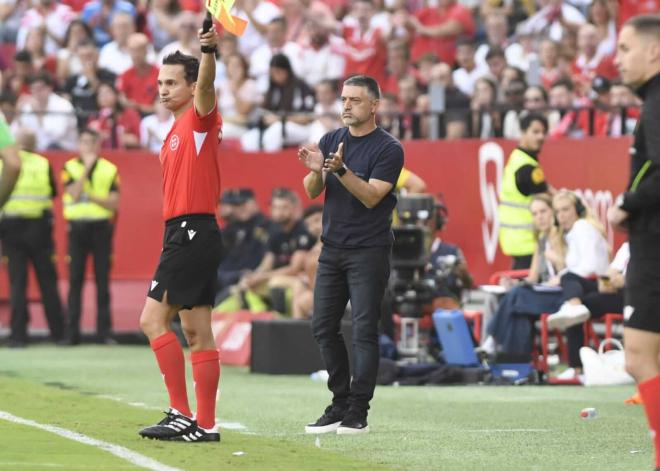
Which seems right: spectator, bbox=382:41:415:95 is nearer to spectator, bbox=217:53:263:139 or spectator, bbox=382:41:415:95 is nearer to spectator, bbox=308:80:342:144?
spectator, bbox=308:80:342:144

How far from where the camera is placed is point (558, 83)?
17797 millimetres

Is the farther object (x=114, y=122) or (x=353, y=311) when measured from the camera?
(x=114, y=122)

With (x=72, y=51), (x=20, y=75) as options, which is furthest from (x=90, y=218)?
(x=72, y=51)

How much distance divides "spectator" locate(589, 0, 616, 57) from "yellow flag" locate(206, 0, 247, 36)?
1108 centimetres

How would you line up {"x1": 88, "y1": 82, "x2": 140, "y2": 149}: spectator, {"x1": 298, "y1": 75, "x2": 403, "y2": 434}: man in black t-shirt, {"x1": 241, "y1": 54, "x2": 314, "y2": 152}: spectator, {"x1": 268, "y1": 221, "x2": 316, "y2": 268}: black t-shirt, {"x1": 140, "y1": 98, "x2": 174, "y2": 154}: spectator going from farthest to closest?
{"x1": 140, "y1": 98, "x2": 174, "y2": 154}: spectator < {"x1": 88, "y1": 82, "x2": 140, "y2": 149}: spectator < {"x1": 241, "y1": 54, "x2": 314, "y2": 152}: spectator < {"x1": 268, "y1": 221, "x2": 316, "y2": 268}: black t-shirt < {"x1": 298, "y1": 75, "x2": 403, "y2": 434}: man in black t-shirt

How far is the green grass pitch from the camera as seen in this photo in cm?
835

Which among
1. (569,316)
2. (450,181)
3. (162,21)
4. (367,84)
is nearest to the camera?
(367,84)

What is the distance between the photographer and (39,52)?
23.9 m

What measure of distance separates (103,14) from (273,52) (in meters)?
3.96

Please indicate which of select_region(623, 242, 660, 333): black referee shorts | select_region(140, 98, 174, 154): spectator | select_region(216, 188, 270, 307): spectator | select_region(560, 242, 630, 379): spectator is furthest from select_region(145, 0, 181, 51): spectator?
select_region(623, 242, 660, 333): black referee shorts

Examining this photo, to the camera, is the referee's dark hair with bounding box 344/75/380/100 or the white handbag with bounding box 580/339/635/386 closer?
the referee's dark hair with bounding box 344/75/380/100

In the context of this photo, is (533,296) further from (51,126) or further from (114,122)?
(51,126)

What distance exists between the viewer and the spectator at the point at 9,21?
2489 centimetres

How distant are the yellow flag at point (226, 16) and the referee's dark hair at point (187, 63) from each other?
1.77 feet
